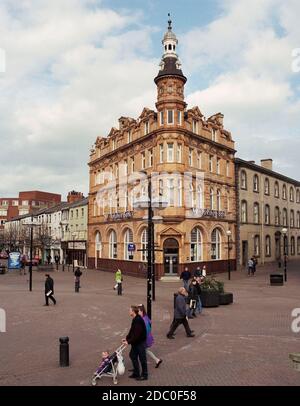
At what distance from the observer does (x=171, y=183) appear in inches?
1334

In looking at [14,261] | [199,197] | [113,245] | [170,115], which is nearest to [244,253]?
[199,197]

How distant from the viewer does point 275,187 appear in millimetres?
52531

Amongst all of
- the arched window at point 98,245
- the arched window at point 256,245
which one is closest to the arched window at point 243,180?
the arched window at point 256,245

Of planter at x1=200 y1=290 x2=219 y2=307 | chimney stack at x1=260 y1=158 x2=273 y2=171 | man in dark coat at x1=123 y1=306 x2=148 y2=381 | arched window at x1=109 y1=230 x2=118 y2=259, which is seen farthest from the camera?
chimney stack at x1=260 y1=158 x2=273 y2=171

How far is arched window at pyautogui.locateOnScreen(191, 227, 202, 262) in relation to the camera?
3553 cm

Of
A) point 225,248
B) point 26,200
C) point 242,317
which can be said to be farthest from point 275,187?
point 26,200

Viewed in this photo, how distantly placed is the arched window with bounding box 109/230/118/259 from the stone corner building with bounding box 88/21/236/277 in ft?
0.34

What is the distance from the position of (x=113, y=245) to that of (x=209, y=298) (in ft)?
79.8

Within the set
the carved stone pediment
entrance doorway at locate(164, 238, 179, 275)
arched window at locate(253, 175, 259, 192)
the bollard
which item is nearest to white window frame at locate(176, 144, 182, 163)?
the carved stone pediment

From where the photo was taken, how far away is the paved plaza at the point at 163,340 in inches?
376

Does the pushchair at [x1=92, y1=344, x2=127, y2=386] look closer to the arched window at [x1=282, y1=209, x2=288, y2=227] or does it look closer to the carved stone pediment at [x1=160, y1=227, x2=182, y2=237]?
the carved stone pediment at [x1=160, y1=227, x2=182, y2=237]

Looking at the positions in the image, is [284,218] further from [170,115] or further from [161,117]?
[161,117]
